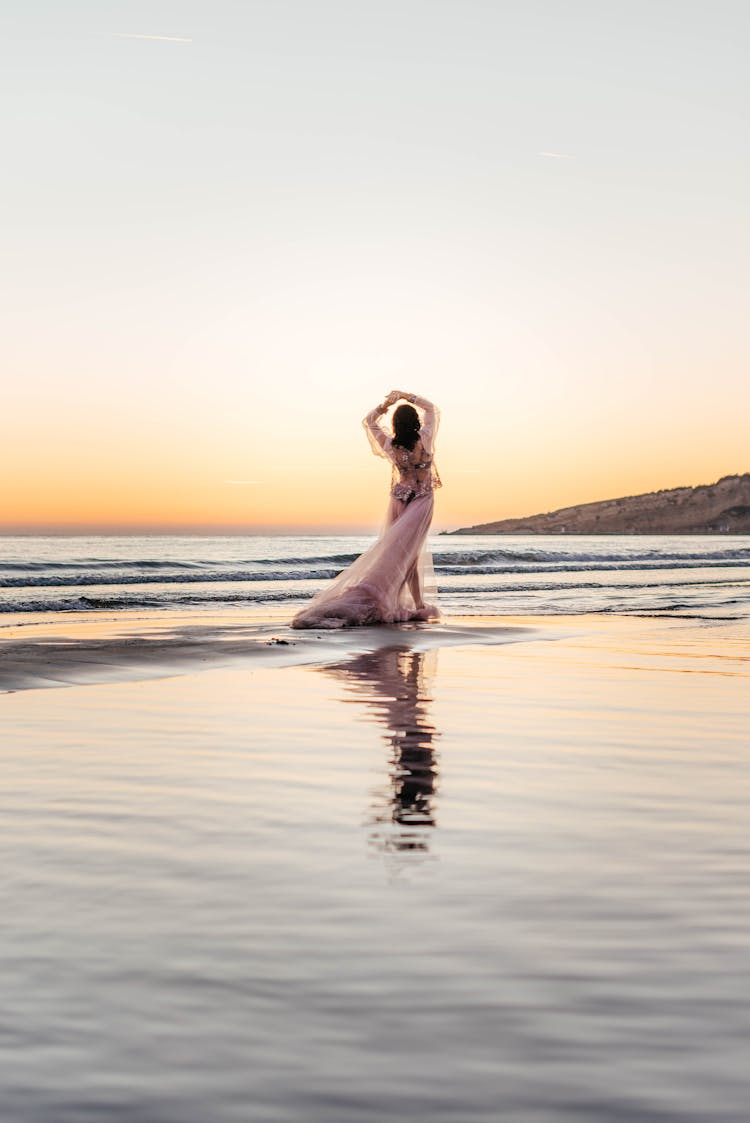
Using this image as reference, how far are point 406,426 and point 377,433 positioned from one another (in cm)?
48

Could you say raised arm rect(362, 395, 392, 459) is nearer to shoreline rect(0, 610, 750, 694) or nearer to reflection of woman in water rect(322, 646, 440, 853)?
shoreline rect(0, 610, 750, 694)

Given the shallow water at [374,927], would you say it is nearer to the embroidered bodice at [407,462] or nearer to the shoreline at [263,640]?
the shoreline at [263,640]

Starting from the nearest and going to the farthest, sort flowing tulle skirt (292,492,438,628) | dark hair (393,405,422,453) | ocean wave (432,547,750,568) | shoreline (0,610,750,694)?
1. shoreline (0,610,750,694)
2. flowing tulle skirt (292,492,438,628)
3. dark hair (393,405,422,453)
4. ocean wave (432,547,750,568)

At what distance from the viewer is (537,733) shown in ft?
20.0

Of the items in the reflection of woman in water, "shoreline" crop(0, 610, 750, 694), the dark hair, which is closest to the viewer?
the reflection of woman in water


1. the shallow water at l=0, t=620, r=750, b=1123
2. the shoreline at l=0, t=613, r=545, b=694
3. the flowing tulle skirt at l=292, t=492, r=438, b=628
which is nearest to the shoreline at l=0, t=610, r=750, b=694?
the shoreline at l=0, t=613, r=545, b=694

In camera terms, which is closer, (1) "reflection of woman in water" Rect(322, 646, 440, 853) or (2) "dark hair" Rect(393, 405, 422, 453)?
(1) "reflection of woman in water" Rect(322, 646, 440, 853)

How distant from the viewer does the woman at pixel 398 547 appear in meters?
14.3

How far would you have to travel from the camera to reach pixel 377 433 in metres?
15.3

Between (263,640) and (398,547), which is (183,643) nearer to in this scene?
(263,640)

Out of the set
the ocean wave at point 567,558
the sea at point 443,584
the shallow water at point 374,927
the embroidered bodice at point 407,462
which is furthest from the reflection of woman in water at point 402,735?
the ocean wave at point 567,558

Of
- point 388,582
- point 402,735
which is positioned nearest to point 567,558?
point 388,582

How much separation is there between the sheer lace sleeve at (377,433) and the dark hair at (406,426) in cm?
15

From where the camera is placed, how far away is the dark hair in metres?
14.9
